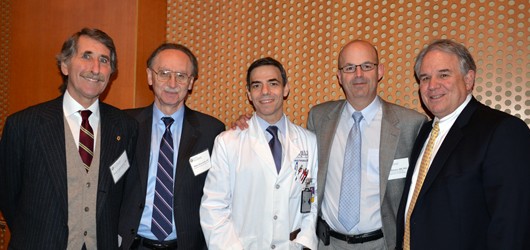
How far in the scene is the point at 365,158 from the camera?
2.77m

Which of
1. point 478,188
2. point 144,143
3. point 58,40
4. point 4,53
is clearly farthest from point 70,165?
point 4,53

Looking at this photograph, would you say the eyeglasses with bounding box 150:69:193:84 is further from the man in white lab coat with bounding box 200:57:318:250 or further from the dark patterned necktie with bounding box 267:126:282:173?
the dark patterned necktie with bounding box 267:126:282:173

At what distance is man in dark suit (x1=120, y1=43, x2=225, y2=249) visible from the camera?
2.62 meters

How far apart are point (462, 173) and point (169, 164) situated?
1.75 metres

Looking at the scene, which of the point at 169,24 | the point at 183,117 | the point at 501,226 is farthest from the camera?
the point at 169,24

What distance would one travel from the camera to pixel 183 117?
9.67 ft

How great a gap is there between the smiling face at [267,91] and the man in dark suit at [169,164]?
45 cm

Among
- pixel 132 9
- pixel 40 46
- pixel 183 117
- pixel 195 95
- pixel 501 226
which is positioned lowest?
pixel 501 226

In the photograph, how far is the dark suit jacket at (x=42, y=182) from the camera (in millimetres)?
2260

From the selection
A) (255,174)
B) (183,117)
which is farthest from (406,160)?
(183,117)

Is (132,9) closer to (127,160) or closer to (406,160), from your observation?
(127,160)

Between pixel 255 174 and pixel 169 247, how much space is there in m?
0.72

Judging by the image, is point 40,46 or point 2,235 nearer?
point 40,46

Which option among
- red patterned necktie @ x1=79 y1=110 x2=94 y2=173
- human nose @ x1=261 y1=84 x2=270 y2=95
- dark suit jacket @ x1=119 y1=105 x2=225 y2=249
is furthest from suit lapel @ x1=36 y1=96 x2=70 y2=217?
human nose @ x1=261 y1=84 x2=270 y2=95
